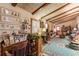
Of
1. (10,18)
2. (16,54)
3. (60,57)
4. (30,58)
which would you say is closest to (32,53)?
(30,58)

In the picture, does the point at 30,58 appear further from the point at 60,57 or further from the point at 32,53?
the point at 60,57

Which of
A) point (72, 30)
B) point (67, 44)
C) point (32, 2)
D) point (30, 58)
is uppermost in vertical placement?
point (32, 2)

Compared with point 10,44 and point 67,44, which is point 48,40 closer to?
point 67,44

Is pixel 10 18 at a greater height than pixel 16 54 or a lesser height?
greater

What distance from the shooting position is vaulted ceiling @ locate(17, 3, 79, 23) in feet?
7.16

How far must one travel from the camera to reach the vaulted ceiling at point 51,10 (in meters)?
2.18

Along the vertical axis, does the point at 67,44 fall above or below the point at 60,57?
above

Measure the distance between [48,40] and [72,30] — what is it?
0.34 metres

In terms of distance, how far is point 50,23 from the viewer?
218 centimetres

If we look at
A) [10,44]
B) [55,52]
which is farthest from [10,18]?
[55,52]

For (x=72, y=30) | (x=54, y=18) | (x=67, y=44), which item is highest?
(x=54, y=18)

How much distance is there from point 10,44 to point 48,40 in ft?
1.64

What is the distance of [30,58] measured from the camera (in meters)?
2.23

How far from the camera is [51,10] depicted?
220 centimetres
